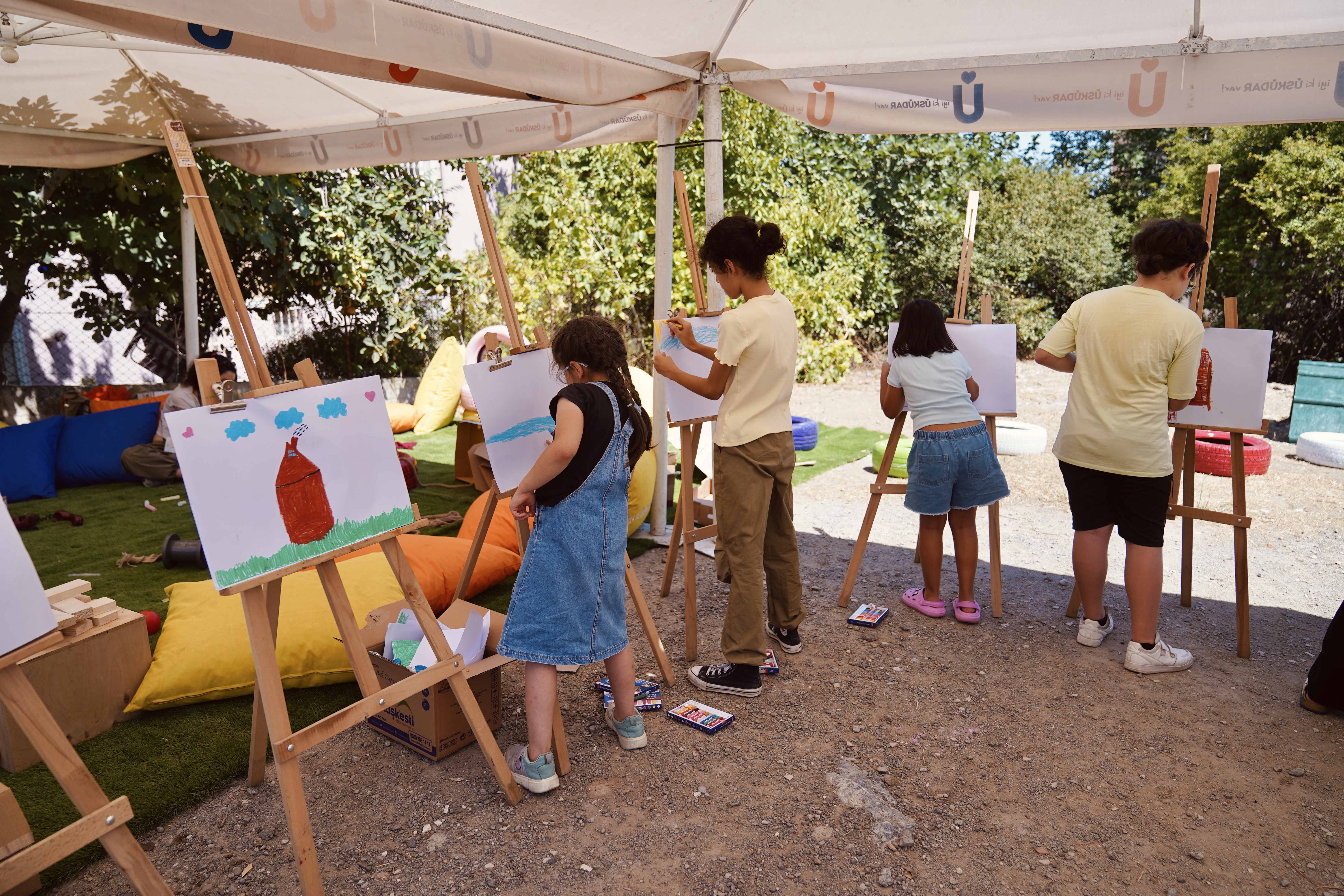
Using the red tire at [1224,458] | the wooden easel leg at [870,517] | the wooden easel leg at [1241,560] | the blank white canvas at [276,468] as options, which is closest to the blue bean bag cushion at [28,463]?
the blank white canvas at [276,468]

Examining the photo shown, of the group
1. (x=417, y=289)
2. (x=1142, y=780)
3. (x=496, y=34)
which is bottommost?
(x=1142, y=780)

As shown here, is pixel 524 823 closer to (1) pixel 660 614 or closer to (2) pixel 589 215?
(1) pixel 660 614

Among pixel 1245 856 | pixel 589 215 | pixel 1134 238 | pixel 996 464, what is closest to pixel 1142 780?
pixel 1245 856

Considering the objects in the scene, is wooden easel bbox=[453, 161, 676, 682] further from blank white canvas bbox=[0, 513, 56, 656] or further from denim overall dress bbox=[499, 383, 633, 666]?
blank white canvas bbox=[0, 513, 56, 656]

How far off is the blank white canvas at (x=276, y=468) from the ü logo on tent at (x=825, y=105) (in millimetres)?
2454

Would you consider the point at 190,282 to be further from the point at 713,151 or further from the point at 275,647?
the point at 275,647

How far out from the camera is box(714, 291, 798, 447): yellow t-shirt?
9.10ft

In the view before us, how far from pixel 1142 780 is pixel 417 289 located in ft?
26.9

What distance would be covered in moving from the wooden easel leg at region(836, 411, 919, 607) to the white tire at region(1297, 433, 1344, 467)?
4.48 meters

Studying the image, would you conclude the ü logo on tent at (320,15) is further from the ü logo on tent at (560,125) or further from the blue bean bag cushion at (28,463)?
the blue bean bag cushion at (28,463)

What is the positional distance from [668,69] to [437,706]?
280cm

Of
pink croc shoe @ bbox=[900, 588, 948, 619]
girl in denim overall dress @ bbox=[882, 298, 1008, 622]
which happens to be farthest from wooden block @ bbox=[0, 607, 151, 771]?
pink croc shoe @ bbox=[900, 588, 948, 619]

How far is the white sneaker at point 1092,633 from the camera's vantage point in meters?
3.34

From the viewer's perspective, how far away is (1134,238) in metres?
2.85
